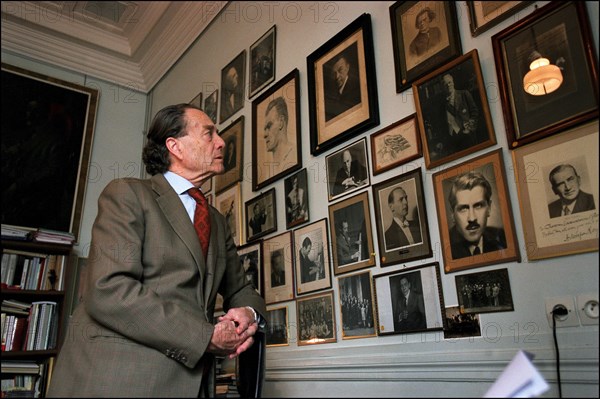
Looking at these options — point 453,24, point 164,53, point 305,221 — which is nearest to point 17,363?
point 305,221

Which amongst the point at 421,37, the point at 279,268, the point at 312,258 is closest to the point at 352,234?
the point at 312,258

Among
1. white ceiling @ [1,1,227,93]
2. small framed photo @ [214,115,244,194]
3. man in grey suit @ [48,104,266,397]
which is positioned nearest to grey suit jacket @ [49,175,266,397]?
man in grey suit @ [48,104,266,397]

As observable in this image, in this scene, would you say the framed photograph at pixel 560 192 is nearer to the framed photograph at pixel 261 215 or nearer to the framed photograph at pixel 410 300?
the framed photograph at pixel 410 300

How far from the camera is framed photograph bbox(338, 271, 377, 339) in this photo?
2396mm

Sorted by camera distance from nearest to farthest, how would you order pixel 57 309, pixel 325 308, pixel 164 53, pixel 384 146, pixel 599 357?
pixel 599 357, pixel 384 146, pixel 325 308, pixel 57 309, pixel 164 53

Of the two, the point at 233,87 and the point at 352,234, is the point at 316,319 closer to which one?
the point at 352,234

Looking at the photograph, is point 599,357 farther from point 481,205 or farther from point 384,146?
point 384,146

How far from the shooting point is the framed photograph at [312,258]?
107 inches

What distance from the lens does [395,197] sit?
237 cm

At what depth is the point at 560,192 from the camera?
1.77 metres

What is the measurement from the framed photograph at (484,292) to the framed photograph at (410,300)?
12 cm

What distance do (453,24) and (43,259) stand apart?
150 inches

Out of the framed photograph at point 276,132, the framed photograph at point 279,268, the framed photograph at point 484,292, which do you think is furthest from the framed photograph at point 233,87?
the framed photograph at point 484,292

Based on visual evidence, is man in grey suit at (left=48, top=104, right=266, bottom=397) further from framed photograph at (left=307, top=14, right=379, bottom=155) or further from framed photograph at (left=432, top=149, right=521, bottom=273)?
framed photograph at (left=307, top=14, right=379, bottom=155)
